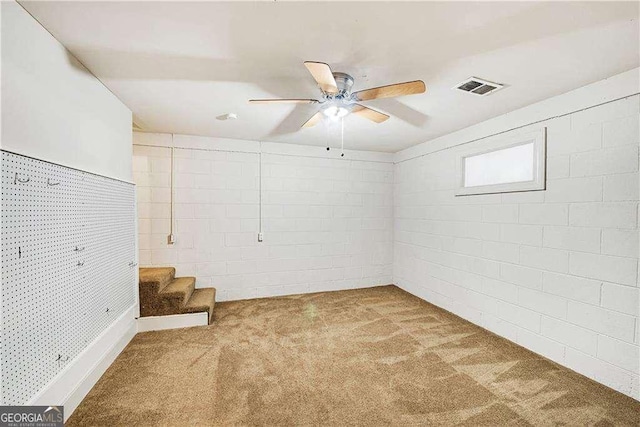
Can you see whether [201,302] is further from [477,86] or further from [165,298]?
[477,86]

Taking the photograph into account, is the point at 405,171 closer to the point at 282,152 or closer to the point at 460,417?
the point at 282,152

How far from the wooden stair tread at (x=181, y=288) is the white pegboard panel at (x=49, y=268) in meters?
0.76

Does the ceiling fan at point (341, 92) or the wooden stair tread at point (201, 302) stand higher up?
the ceiling fan at point (341, 92)

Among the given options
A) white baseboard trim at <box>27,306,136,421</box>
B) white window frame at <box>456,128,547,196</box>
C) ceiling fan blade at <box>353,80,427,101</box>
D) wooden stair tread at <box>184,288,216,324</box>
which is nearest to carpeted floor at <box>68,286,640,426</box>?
white baseboard trim at <box>27,306,136,421</box>

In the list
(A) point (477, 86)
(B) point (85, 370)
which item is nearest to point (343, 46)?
(A) point (477, 86)

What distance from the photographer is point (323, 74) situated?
1.61 metres

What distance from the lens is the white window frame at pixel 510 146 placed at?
251 cm

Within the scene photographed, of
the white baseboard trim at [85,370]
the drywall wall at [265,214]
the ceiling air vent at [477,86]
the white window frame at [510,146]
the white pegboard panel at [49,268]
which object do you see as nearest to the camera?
the white pegboard panel at [49,268]

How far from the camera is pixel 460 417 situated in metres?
1.77

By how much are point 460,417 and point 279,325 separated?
6.46 ft

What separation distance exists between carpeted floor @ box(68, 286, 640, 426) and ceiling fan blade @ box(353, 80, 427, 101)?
84.5 inches

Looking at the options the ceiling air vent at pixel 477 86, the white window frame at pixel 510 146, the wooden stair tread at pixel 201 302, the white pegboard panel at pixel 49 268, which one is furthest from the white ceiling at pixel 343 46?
the wooden stair tread at pixel 201 302

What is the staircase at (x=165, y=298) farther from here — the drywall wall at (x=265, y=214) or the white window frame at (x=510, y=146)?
the white window frame at (x=510, y=146)

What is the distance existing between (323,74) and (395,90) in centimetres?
54
